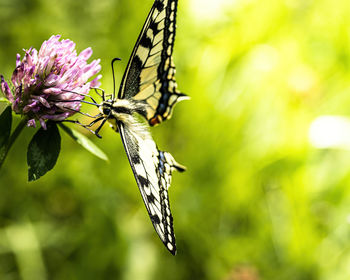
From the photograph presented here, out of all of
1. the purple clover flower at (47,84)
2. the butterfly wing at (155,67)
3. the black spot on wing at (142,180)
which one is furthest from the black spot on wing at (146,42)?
the black spot on wing at (142,180)

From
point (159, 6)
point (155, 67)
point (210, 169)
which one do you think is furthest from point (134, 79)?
point (210, 169)

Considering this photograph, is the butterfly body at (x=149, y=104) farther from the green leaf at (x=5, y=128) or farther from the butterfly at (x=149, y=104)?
the green leaf at (x=5, y=128)

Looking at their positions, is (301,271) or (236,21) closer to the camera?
(301,271)

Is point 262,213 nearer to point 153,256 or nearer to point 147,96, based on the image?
point 153,256

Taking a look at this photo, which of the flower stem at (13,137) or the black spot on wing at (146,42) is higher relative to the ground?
the black spot on wing at (146,42)

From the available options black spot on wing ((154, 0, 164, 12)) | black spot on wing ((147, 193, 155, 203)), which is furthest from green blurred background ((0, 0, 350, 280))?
black spot on wing ((154, 0, 164, 12))

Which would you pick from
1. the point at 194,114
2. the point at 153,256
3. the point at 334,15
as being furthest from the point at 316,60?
the point at 153,256

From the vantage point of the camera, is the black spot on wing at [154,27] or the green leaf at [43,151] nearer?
the green leaf at [43,151]

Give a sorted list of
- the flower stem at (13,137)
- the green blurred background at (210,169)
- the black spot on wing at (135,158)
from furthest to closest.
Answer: the green blurred background at (210,169), the black spot on wing at (135,158), the flower stem at (13,137)
